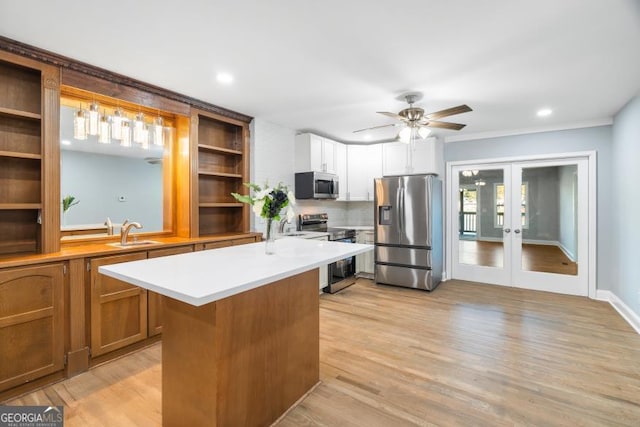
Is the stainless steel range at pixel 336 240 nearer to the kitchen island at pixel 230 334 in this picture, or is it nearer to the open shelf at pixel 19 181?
the kitchen island at pixel 230 334

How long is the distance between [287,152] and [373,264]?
7.82ft

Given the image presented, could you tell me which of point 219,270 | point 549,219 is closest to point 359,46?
point 219,270

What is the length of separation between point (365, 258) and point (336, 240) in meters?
0.92

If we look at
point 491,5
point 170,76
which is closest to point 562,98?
point 491,5

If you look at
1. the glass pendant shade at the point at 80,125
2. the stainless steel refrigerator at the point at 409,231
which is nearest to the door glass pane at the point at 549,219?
the stainless steel refrigerator at the point at 409,231

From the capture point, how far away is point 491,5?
5.88ft

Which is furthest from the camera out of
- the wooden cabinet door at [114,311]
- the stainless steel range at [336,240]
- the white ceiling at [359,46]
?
the stainless steel range at [336,240]

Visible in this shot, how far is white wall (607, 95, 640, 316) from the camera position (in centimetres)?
324

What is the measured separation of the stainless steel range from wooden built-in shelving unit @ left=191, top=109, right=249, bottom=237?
3.82ft

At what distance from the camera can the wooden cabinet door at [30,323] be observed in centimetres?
204

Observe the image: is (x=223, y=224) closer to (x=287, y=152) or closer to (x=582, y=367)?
(x=287, y=152)

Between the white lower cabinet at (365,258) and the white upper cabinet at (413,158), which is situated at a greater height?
the white upper cabinet at (413,158)

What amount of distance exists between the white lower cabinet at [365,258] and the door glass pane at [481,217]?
4.90 feet

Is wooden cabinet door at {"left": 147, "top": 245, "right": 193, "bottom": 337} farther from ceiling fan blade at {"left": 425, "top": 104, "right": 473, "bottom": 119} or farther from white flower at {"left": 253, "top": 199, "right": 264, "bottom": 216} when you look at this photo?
ceiling fan blade at {"left": 425, "top": 104, "right": 473, "bottom": 119}
